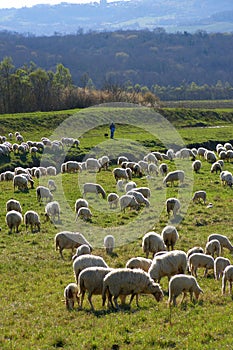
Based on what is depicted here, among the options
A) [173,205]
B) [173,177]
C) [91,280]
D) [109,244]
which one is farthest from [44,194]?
[91,280]

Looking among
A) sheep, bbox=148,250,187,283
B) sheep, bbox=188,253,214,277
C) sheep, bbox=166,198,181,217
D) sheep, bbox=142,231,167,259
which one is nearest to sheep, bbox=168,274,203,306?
sheep, bbox=148,250,187,283

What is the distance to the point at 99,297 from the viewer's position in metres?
15.7

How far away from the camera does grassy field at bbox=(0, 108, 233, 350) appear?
12.3m

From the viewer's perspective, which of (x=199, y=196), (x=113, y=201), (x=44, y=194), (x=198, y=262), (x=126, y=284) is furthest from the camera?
(x=199, y=196)

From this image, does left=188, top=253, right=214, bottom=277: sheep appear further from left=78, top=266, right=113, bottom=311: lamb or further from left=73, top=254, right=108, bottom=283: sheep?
left=78, top=266, right=113, bottom=311: lamb

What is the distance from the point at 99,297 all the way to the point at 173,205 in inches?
493

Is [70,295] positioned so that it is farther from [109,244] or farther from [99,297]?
[109,244]

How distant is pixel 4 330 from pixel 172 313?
435 centimetres

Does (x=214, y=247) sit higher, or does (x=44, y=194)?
(x=214, y=247)

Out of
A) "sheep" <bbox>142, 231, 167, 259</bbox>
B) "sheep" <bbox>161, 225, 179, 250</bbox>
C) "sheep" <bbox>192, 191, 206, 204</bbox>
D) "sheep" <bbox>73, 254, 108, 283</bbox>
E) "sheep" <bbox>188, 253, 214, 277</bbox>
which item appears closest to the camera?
"sheep" <bbox>73, 254, 108, 283</bbox>

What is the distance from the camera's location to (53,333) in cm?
1263

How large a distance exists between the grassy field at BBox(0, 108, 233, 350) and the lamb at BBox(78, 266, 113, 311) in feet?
1.52

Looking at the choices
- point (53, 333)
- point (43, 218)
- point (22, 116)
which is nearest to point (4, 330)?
point (53, 333)

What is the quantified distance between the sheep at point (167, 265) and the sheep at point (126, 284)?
131 cm
